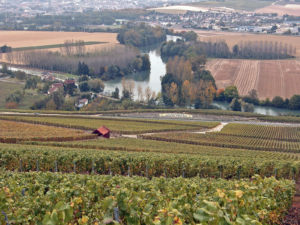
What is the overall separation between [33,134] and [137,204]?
105 feet

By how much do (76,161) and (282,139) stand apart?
33.1m

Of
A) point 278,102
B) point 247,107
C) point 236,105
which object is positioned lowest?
point 247,107

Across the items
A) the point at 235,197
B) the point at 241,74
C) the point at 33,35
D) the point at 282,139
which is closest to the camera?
the point at 235,197

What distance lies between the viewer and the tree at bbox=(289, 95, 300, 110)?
223ft

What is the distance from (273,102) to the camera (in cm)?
7056

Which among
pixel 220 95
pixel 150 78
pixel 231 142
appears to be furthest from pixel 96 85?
pixel 231 142

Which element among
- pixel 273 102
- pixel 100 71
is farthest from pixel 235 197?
pixel 100 71

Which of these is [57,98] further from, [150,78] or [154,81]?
[150,78]

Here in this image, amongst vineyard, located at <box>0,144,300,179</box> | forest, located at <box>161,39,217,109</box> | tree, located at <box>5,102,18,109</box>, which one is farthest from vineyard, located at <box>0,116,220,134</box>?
forest, located at <box>161,39,217,109</box>

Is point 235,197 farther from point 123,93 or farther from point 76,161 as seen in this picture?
point 123,93

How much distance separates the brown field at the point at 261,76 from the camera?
77.0m

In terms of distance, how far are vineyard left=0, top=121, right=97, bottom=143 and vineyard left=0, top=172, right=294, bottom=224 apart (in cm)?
2164

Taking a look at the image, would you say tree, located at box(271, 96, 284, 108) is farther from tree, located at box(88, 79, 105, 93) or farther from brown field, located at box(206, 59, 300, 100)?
tree, located at box(88, 79, 105, 93)

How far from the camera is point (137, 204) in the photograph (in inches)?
344
